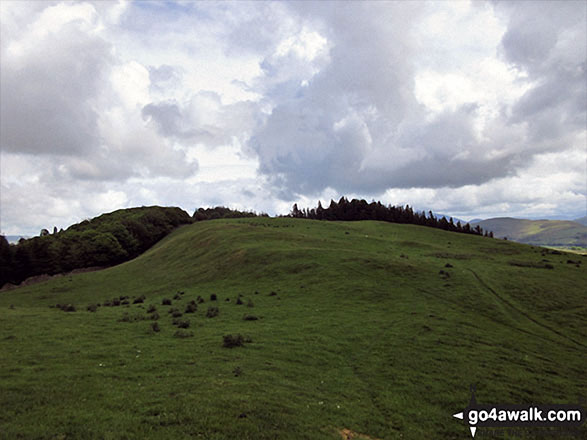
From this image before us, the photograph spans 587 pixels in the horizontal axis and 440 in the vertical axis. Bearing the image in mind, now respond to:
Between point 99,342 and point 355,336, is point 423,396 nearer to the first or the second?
point 355,336

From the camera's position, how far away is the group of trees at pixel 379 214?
13462cm

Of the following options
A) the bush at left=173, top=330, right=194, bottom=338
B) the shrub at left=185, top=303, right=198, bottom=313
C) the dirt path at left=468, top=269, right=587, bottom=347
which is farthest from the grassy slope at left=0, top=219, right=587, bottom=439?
the shrub at left=185, top=303, right=198, bottom=313

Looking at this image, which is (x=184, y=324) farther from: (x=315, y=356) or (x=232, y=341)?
(x=315, y=356)

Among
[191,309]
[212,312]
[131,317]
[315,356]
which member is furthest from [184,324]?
[315,356]

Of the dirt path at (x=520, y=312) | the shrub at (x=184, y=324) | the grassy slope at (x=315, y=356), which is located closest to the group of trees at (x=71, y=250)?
the grassy slope at (x=315, y=356)

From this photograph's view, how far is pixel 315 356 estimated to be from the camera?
2072 centimetres

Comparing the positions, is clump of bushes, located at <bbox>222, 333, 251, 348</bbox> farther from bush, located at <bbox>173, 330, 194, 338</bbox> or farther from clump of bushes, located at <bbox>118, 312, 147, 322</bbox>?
clump of bushes, located at <bbox>118, 312, 147, 322</bbox>

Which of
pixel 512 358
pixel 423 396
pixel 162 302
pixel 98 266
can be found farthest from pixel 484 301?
pixel 98 266

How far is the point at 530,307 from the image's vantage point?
33688mm

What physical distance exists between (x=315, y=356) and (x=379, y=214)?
5382 inches

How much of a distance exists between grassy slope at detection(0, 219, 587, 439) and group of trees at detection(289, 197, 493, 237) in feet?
286

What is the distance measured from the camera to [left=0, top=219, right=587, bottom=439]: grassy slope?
12.4 meters

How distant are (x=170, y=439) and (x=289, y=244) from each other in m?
52.1

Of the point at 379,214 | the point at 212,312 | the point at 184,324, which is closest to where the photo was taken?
the point at 184,324
